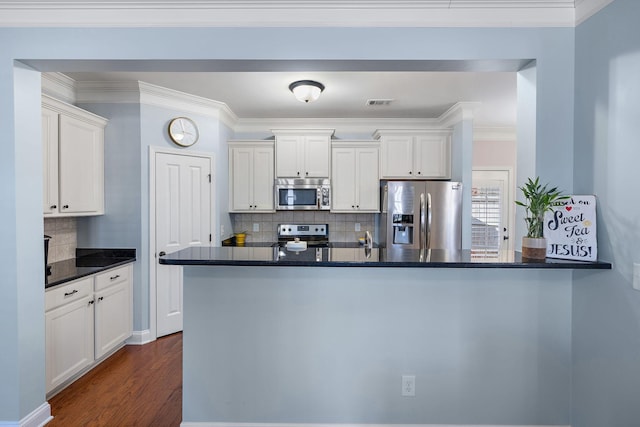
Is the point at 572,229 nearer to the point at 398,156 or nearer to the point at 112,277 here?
the point at 398,156

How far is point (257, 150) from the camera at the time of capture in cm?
421

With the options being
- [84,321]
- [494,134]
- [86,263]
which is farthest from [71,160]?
[494,134]

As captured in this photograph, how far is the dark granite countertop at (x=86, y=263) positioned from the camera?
2353 millimetres

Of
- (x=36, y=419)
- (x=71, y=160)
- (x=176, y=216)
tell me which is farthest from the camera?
(x=176, y=216)

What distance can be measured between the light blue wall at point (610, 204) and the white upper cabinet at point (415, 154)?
7.81 ft

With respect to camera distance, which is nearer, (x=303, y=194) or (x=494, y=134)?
(x=303, y=194)

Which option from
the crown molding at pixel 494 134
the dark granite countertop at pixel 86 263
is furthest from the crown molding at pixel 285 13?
the crown molding at pixel 494 134

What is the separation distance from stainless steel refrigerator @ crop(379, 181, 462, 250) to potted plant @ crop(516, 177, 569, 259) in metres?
2.06

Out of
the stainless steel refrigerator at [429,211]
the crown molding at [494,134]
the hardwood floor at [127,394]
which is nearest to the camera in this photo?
the hardwood floor at [127,394]

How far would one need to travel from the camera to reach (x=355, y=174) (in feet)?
13.8

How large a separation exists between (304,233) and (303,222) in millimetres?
172

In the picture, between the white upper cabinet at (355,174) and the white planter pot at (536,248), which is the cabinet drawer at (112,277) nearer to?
the white upper cabinet at (355,174)

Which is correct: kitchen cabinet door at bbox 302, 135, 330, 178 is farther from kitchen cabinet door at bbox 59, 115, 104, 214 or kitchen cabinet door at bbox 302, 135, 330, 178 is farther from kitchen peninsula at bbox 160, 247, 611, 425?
kitchen peninsula at bbox 160, 247, 611, 425

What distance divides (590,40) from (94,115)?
379 cm
